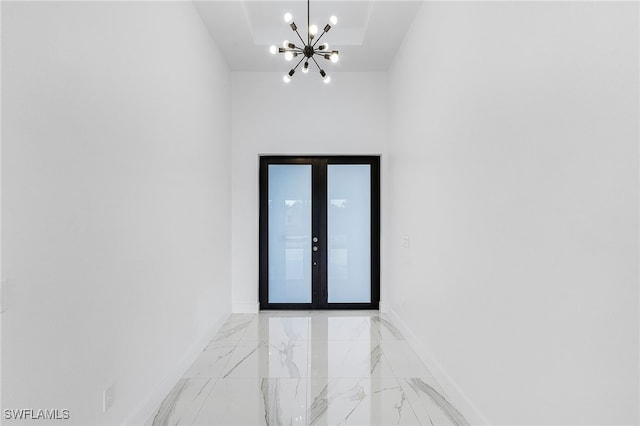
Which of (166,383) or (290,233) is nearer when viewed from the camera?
(166,383)

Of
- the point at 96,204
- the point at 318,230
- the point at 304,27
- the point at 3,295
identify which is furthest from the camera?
the point at 318,230

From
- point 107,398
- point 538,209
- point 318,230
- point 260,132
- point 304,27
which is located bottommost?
point 107,398

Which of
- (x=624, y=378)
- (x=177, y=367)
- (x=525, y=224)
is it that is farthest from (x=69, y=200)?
(x=624, y=378)

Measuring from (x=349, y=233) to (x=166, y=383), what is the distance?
9.22ft

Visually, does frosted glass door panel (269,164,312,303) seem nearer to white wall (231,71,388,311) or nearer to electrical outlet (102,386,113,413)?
white wall (231,71,388,311)

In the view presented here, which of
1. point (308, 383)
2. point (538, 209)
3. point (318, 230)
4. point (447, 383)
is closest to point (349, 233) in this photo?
point (318, 230)

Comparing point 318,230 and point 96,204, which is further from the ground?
point 96,204

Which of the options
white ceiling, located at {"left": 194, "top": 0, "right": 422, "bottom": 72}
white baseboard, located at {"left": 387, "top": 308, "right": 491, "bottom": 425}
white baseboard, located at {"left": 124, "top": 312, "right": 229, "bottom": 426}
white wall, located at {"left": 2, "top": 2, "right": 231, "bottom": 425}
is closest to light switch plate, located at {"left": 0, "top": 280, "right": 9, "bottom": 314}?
white wall, located at {"left": 2, "top": 2, "right": 231, "bottom": 425}

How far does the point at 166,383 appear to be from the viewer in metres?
2.47

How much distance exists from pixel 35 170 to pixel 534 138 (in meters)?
2.00

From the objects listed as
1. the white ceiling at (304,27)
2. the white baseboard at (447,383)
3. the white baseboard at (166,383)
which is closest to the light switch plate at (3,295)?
the white baseboard at (166,383)

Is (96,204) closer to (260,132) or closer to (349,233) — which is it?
(260,132)

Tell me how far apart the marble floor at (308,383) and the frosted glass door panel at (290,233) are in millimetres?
890

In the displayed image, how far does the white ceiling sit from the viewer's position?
3.29 metres
